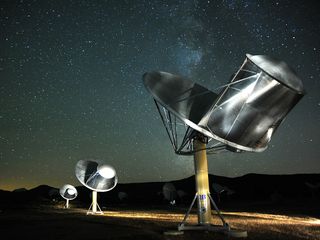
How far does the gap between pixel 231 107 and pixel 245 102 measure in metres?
0.67

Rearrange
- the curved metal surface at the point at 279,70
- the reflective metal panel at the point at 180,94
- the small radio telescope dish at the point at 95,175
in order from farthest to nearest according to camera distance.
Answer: the small radio telescope dish at the point at 95,175, the reflective metal panel at the point at 180,94, the curved metal surface at the point at 279,70

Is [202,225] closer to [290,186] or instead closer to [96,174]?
[96,174]

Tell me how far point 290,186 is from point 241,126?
99.8m

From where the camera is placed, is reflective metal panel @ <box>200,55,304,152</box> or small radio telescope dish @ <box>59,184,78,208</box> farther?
small radio telescope dish @ <box>59,184,78,208</box>

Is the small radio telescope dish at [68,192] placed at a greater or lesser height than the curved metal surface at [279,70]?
lesser

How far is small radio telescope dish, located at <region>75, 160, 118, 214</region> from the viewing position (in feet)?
110

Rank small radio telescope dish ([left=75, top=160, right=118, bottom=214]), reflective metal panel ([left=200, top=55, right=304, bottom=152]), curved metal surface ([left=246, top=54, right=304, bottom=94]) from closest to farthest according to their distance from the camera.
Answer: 1. curved metal surface ([left=246, top=54, right=304, bottom=94])
2. reflective metal panel ([left=200, top=55, right=304, bottom=152])
3. small radio telescope dish ([left=75, top=160, right=118, bottom=214])

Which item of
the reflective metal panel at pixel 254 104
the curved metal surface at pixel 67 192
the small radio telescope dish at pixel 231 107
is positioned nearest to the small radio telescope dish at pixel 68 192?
the curved metal surface at pixel 67 192

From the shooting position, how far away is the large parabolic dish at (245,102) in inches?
506

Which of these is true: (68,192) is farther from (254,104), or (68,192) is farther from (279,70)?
(279,70)

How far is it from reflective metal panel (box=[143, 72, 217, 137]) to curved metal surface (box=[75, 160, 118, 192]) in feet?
62.3

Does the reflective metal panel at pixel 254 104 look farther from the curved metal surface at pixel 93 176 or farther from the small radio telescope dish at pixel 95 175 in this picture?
the curved metal surface at pixel 93 176

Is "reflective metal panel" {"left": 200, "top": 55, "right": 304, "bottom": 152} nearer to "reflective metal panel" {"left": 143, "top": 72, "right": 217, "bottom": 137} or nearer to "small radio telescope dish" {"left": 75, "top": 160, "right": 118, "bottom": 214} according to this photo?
"reflective metal panel" {"left": 143, "top": 72, "right": 217, "bottom": 137}

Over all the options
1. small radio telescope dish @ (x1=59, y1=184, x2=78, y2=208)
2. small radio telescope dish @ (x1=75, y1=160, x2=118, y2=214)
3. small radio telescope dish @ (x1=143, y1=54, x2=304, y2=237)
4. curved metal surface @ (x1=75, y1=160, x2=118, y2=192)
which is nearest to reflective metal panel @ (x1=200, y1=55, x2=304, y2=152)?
small radio telescope dish @ (x1=143, y1=54, x2=304, y2=237)
